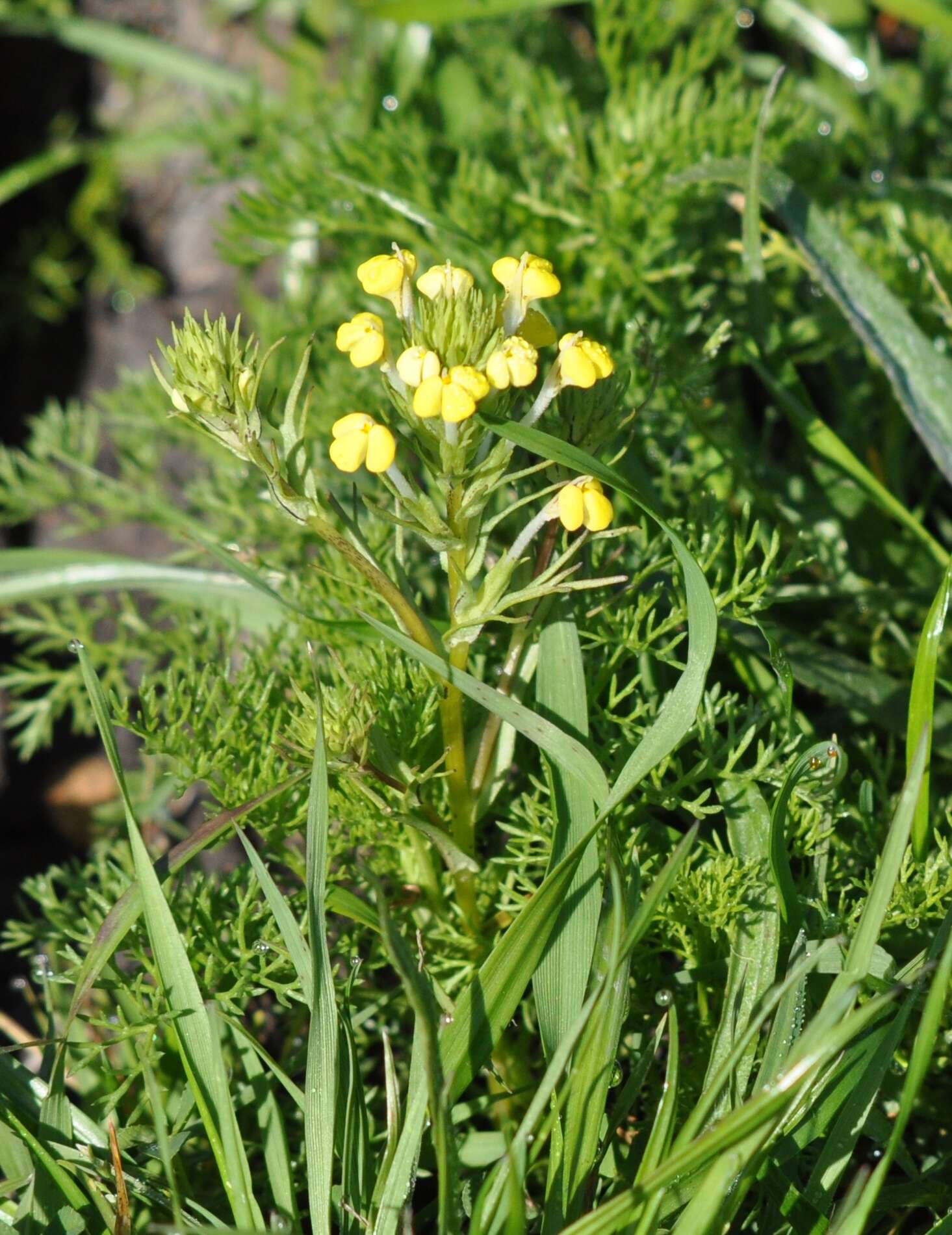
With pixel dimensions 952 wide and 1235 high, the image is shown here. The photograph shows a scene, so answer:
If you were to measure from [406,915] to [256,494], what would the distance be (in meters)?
0.77

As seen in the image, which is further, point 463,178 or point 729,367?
point 729,367

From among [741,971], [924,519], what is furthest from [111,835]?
[924,519]

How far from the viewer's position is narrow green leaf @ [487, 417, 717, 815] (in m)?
1.09

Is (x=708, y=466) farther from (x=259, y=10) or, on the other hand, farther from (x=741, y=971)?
(x=259, y=10)

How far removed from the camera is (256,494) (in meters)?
1.80

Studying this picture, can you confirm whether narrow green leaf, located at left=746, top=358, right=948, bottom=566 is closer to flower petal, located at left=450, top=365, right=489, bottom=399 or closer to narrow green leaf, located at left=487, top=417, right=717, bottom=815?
narrow green leaf, located at left=487, top=417, right=717, bottom=815

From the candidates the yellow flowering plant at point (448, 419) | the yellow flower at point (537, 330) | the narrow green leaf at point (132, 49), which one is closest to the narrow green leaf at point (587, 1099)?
the yellow flowering plant at point (448, 419)

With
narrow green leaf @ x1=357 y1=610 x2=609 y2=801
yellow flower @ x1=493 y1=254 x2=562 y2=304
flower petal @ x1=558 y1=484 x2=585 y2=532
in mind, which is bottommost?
narrow green leaf @ x1=357 y1=610 x2=609 y2=801

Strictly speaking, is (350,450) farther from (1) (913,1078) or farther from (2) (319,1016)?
(1) (913,1078)

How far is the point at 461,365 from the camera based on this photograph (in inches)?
39.3

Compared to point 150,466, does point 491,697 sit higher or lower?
higher

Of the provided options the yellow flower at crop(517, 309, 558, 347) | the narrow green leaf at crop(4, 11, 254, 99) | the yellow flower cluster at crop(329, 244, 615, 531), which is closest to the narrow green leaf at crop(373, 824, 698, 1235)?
the yellow flower cluster at crop(329, 244, 615, 531)

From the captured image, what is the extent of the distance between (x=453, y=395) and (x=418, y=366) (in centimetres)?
6

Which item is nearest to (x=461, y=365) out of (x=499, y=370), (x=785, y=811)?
(x=499, y=370)
